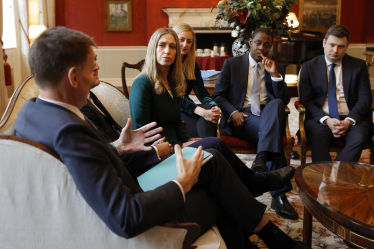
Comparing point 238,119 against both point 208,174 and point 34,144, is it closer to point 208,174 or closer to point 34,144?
point 208,174

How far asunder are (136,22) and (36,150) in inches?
348

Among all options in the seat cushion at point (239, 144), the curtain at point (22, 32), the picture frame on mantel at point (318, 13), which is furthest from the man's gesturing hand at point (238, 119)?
the picture frame on mantel at point (318, 13)

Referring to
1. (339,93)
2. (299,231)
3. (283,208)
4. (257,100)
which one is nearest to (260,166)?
(283,208)

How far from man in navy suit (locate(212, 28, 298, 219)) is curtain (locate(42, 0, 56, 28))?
6359 mm

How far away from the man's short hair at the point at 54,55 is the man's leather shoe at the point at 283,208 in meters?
1.94

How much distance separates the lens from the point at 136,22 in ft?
30.9

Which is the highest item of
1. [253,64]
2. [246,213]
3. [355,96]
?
[253,64]

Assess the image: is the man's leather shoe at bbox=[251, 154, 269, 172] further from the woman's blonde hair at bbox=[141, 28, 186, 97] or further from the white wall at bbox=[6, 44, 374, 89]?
the white wall at bbox=[6, 44, 374, 89]

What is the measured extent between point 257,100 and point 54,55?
229 centimetres

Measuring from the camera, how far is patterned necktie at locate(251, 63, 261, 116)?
3110 millimetres

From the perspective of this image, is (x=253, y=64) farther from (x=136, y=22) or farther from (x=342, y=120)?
(x=136, y=22)

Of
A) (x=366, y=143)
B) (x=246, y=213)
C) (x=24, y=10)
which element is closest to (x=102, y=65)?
(x=24, y=10)

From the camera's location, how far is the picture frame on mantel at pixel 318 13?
930cm

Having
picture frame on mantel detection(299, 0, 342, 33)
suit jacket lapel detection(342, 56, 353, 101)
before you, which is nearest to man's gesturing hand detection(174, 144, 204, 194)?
suit jacket lapel detection(342, 56, 353, 101)
